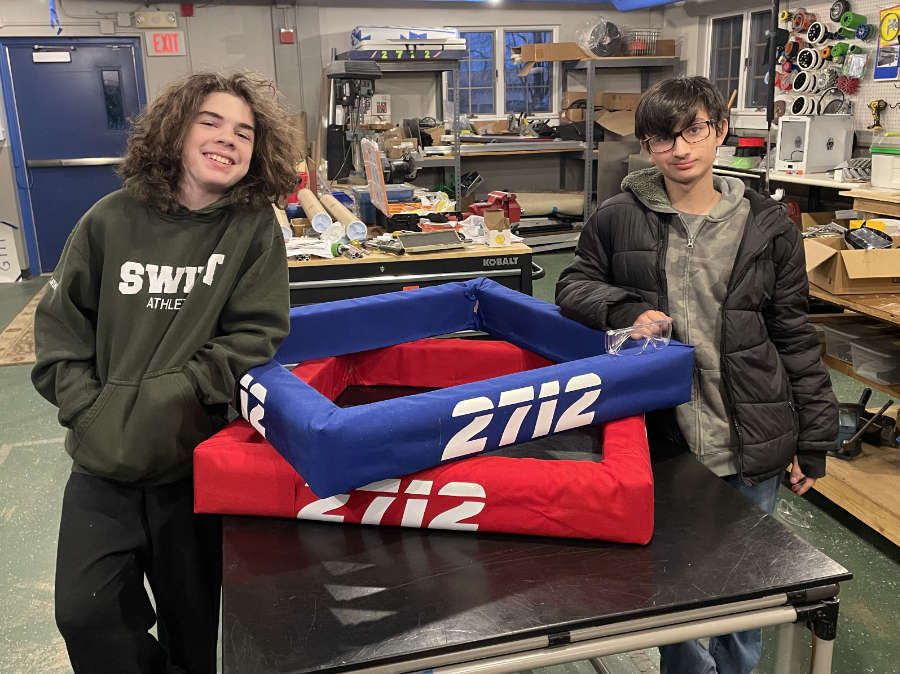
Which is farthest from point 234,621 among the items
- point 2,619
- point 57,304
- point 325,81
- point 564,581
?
point 325,81

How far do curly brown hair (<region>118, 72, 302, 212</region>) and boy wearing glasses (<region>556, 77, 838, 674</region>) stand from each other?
624 millimetres

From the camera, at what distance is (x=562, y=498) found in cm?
112

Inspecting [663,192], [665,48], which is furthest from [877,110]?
[663,192]

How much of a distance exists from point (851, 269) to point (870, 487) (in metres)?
0.70

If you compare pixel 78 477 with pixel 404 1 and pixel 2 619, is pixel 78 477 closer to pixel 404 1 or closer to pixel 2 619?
pixel 2 619

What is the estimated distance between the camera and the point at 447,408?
1129 mm

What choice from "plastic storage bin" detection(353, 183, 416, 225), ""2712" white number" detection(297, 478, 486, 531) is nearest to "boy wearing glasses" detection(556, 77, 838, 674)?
""2712" white number" detection(297, 478, 486, 531)

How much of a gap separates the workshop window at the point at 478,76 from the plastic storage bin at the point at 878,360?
5.82 metres

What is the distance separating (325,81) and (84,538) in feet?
20.1

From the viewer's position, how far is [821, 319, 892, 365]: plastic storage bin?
2.58 meters

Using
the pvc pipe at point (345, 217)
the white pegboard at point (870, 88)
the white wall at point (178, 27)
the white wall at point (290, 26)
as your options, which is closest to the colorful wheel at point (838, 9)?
the white pegboard at point (870, 88)

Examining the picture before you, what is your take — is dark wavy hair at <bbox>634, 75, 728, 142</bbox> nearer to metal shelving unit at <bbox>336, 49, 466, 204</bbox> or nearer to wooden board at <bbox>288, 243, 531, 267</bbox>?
wooden board at <bbox>288, 243, 531, 267</bbox>

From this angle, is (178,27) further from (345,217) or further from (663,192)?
(663,192)

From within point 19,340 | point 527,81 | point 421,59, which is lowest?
point 19,340
